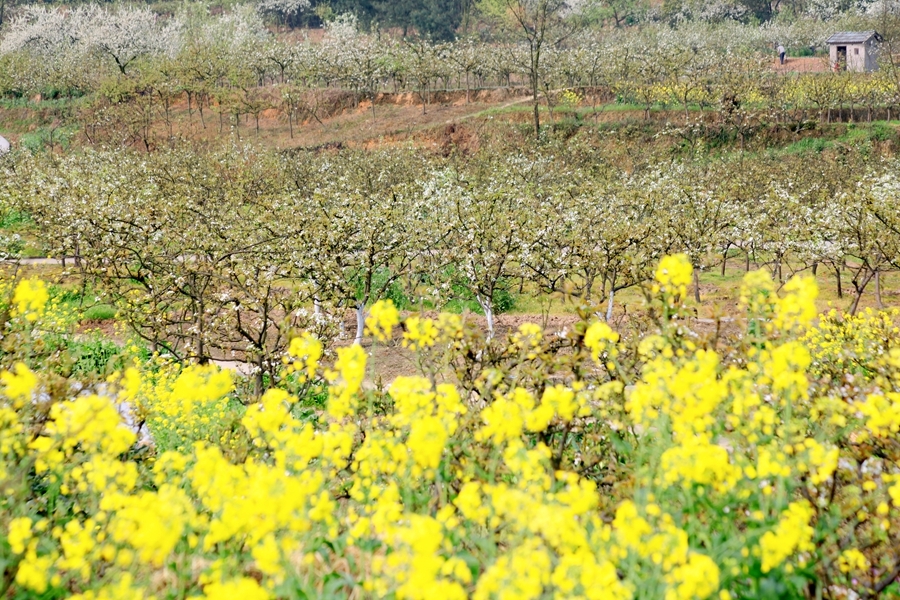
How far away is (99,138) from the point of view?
5612cm

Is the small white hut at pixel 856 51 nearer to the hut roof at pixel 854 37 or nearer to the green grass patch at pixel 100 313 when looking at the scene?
the hut roof at pixel 854 37

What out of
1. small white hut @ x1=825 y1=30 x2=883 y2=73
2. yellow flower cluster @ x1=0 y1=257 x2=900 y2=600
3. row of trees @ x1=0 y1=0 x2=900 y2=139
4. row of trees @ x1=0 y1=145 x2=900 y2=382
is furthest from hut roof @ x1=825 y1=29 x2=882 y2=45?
yellow flower cluster @ x1=0 y1=257 x2=900 y2=600

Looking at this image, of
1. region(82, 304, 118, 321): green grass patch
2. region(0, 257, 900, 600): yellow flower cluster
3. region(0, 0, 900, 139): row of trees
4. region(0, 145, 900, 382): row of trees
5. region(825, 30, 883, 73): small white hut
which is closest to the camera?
region(0, 257, 900, 600): yellow flower cluster

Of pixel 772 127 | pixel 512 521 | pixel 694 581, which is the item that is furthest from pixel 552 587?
pixel 772 127

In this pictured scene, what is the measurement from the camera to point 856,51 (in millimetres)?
63875

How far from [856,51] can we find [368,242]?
64625 millimetres

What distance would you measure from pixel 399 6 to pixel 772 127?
198ft

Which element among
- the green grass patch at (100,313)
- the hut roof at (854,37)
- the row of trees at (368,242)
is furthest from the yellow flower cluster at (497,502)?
the hut roof at (854,37)

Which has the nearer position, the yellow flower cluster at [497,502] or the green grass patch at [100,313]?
the yellow flower cluster at [497,502]

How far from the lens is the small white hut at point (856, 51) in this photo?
62.5 m

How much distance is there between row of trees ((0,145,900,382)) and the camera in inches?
579

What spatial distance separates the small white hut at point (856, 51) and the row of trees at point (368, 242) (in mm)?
40541

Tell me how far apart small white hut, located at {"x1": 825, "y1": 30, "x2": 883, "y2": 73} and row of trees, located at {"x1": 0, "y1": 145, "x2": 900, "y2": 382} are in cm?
4054

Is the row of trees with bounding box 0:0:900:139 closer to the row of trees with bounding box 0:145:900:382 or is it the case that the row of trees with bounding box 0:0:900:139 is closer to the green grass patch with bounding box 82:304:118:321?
the row of trees with bounding box 0:145:900:382
